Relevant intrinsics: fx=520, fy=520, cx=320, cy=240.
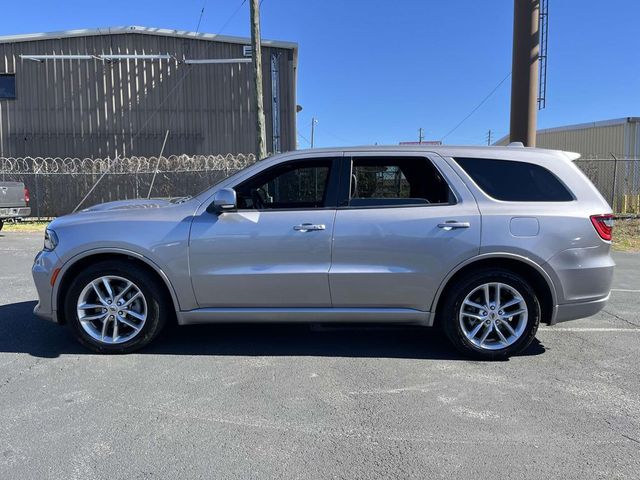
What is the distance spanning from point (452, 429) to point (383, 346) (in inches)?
62.7

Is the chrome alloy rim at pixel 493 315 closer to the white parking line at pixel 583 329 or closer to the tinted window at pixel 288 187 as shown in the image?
the white parking line at pixel 583 329

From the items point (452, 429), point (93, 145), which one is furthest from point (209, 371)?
point (93, 145)

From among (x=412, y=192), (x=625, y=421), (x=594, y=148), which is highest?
(x=594, y=148)

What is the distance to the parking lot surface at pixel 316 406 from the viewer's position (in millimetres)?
2910

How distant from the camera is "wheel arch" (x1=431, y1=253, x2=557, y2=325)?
432cm

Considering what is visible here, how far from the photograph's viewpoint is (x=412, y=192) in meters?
4.66

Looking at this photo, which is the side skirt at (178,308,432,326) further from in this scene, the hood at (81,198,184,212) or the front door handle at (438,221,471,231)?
the hood at (81,198,184,212)

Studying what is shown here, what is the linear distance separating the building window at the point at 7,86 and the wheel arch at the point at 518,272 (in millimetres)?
23654

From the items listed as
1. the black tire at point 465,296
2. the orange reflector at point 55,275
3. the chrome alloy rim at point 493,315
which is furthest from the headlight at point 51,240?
the chrome alloy rim at point 493,315

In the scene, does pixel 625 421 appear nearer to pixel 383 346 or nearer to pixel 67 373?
pixel 383 346

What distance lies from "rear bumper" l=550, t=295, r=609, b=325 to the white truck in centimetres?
1350

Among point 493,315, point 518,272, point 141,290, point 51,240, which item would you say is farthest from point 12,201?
→ point 518,272

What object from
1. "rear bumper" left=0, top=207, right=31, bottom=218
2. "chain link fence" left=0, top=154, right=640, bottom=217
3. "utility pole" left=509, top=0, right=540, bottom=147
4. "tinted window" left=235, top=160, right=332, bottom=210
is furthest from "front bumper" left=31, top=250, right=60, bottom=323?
"chain link fence" left=0, top=154, right=640, bottom=217

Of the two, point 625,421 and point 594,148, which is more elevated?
point 594,148
